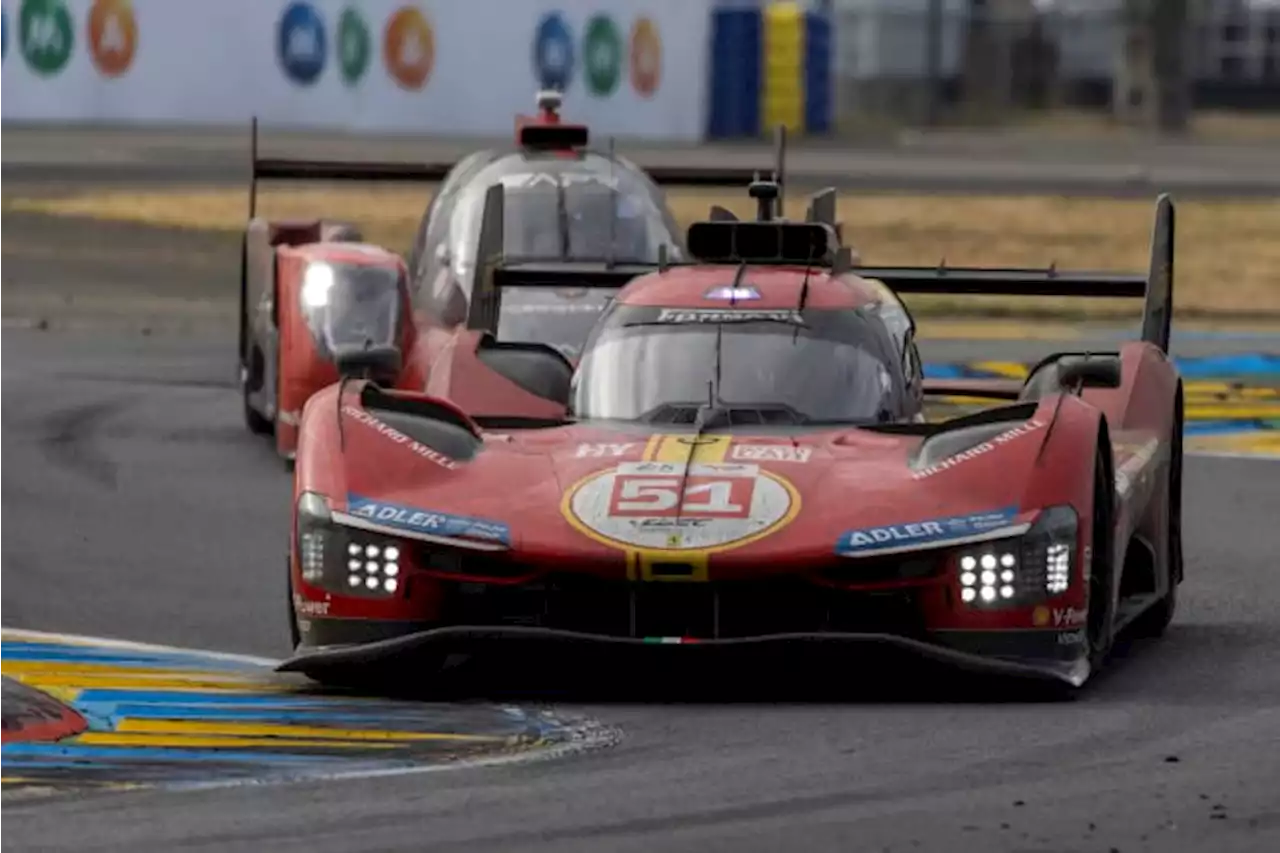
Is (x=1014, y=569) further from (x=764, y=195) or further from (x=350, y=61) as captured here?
(x=350, y=61)

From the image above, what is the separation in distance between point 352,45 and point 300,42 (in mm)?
713

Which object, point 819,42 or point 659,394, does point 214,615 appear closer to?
point 659,394

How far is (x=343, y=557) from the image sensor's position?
9.00m

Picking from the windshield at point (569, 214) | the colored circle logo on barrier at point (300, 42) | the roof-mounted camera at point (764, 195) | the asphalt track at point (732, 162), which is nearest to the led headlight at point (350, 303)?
the windshield at point (569, 214)

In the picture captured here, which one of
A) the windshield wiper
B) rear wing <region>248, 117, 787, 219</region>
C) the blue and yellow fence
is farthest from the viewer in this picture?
the blue and yellow fence

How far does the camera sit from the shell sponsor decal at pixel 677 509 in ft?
28.6

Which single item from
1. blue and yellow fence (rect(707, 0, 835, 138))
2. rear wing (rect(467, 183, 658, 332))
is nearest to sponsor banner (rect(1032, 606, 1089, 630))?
rear wing (rect(467, 183, 658, 332))

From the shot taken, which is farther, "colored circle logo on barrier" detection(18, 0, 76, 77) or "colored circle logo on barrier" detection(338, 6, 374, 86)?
"colored circle logo on barrier" detection(338, 6, 374, 86)

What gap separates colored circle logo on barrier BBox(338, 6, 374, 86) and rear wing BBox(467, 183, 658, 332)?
3069 cm

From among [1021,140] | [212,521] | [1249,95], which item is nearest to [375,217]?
[212,521]

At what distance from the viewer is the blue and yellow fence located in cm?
4966

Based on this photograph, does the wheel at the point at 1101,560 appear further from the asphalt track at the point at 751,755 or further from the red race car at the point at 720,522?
the asphalt track at the point at 751,755

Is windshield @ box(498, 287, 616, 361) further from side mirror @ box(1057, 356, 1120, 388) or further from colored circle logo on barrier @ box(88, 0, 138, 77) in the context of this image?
colored circle logo on barrier @ box(88, 0, 138, 77)

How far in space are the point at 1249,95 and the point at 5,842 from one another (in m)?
77.8
